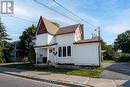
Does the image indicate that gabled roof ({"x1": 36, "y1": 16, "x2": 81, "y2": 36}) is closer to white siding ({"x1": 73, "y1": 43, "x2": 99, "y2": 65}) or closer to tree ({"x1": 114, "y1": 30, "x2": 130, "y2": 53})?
white siding ({"x1": 73, "y1": 43, "x2": 99, "y2": 65})

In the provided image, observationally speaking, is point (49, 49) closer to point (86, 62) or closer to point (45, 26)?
point (45, 26)

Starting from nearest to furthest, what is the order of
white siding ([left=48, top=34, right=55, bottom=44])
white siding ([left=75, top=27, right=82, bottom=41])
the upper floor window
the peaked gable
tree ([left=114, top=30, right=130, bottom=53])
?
the upper floor window → white siding ([left=75, top=27, right=82, bottom=41]) → white siding ([left=48, top=34, right=55, bottom=44]) → the peaked gable → tree ([left=114, top=30, right=130, bottom=53])

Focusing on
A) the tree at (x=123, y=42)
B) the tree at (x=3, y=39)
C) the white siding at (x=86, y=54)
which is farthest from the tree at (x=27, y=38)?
the tree at (x=123, y=42)

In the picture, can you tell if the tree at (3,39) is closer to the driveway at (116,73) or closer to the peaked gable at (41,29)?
the peaked gable at (41,29)

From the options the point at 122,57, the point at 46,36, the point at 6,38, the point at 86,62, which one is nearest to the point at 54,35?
the point at 46,36

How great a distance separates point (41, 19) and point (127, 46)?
171ft

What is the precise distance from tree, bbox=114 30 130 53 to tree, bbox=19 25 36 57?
38076 mm

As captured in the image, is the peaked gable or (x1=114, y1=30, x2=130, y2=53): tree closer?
the peaked gable

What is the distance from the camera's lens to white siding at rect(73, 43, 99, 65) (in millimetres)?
26469

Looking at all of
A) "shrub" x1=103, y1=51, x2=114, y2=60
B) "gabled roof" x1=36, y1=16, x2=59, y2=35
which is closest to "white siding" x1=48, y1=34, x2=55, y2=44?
"gabled roof" x1=36, y1=16, x2=59, y2=35

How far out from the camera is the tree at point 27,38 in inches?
2035

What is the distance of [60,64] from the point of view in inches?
1173

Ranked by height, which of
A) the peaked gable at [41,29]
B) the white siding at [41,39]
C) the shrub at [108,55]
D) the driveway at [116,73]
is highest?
the peaked gable at [41,29]

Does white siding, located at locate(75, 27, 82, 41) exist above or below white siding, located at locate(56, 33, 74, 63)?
above
